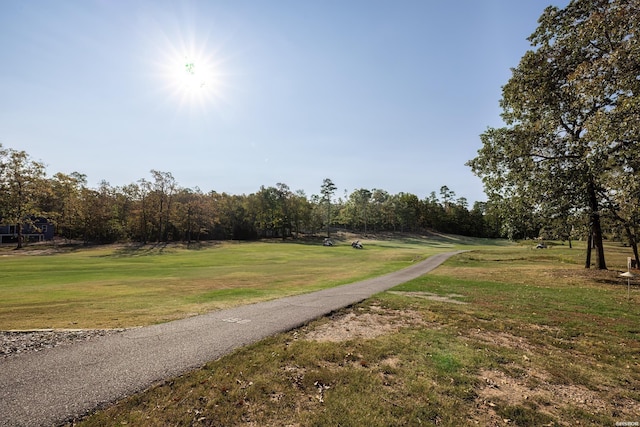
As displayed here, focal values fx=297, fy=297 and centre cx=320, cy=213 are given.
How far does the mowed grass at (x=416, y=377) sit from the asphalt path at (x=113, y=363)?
463 millimetres

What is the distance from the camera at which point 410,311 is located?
1078cm

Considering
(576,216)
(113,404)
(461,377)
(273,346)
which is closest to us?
(113,404)

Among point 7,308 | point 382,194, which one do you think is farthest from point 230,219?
point 7,308

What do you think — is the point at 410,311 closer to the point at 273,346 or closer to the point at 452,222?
the point at 273,346

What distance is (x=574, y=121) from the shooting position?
18172 millimetres

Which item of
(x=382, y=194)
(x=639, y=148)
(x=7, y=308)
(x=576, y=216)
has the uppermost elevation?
(x=382, y=194)

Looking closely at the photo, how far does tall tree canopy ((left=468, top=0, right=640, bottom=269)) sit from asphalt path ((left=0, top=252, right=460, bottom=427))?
13449 mm

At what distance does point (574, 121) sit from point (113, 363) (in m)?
24.7

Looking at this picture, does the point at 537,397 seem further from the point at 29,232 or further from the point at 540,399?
the point at 29,232

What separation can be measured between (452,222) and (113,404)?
124m

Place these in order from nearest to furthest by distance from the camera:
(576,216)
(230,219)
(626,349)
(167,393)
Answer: (167,393) < (626,349) < (576,216) < (230,219)

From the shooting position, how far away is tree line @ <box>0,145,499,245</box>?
5338 cm

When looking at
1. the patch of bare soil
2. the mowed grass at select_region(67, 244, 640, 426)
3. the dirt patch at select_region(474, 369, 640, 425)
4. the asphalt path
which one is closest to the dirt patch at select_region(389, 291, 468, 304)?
the mowed grass at select_region(67, 244, 640, 426)

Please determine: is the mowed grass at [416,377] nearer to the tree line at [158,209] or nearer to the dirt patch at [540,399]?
the dirt patch at [540,399]
